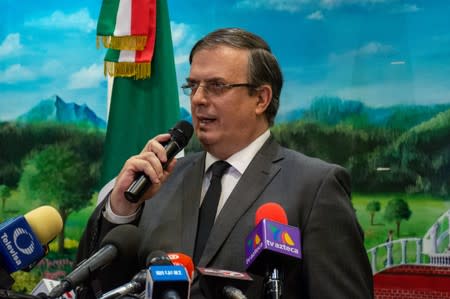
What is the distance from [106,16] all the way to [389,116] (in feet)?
6.09

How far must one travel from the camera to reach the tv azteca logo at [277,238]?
4.27 ft

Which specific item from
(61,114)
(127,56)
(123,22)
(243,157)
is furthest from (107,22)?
(243,157)

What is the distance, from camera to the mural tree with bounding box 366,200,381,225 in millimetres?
3885

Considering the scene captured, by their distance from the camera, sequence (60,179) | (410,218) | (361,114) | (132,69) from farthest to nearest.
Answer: (60,179)
(361,114)
(410,218)
(132,69)

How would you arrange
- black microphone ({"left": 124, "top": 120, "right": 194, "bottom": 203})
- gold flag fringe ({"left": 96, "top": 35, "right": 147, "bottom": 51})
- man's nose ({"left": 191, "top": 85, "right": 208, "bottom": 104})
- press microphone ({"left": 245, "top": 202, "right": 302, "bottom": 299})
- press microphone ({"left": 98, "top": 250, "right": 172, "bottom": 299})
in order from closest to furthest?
press microphone ({"left": 98, "top": 250, "right": 172, "bottom": 299}) → press microphone ({"left": 245, "top": 202, "right": 302, "bottom": 299}) → black microphone ({"left": 124, "top": 120, "right": 194, "bottom": 203}) → man's nose ({"left": 191, "top": 85, "right": 208, "bottom": 104}) → gold flag fringe ({"left": 96, "top": 35, "right": 147, "bottom": 51})

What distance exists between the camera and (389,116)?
12.8 feet

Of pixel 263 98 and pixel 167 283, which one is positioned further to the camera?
pixel 263 98

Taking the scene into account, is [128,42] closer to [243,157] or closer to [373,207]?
[243,157]

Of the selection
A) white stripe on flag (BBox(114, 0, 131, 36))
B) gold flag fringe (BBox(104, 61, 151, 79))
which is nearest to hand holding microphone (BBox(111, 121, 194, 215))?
gold flag fringe (BBox(104, 61, 151, 79))

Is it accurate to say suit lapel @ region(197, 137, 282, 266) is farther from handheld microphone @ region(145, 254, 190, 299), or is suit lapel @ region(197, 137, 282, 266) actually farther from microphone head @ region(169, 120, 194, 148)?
handheld microphone @ region(145, 254, 190, 299)

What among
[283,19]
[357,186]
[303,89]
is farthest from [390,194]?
[283,19]

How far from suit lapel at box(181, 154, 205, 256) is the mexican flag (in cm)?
Answer: 126

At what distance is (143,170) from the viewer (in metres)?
1.79

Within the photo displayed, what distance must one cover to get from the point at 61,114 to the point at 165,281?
12.3ft
